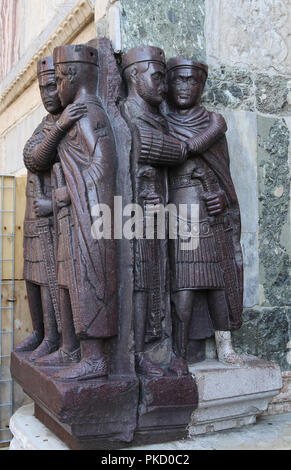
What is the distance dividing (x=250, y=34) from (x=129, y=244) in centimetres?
160

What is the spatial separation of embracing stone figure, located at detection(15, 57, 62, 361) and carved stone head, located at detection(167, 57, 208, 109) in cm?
63

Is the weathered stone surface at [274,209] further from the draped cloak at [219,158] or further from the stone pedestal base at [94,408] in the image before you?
the stone pedestal base at [94,408]

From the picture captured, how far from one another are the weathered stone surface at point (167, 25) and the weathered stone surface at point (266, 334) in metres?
1.53

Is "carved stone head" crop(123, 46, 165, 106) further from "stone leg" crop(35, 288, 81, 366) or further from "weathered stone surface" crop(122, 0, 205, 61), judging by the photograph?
"stone leg" crop(35, 288, 81, 366)

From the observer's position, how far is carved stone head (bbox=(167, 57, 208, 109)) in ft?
8.36

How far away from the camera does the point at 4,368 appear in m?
3.75

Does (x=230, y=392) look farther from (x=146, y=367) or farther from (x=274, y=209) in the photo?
(x=274, y=209)

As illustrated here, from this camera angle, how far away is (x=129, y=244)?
232 cm

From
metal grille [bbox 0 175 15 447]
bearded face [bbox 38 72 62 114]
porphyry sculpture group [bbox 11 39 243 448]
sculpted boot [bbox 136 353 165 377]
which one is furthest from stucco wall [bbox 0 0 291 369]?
metal grille [bbox 0 175 15 447]

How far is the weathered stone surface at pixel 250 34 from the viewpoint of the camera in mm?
2891

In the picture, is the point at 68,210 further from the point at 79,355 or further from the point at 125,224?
the point at 79,355

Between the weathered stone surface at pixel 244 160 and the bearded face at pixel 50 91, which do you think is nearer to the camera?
the bearded face at pixel 50 91

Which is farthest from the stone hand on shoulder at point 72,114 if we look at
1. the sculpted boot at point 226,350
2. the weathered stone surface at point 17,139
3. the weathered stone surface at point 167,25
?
the weathered stone surface at point 17,139

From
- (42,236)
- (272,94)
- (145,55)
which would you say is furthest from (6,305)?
(272,94)
